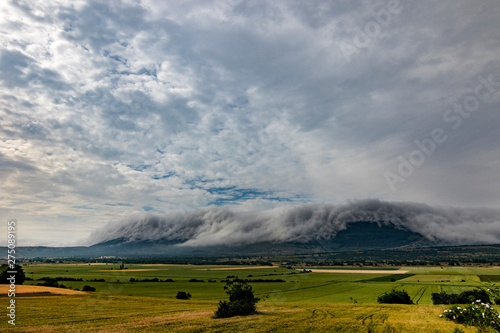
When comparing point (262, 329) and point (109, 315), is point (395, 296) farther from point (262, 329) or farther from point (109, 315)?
point (109, 315)

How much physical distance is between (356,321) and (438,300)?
58.4 meters

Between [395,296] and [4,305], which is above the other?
[4,305]

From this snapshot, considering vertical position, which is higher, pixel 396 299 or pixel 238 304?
pixel 238 304

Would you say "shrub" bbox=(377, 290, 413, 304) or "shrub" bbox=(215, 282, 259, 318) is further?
"shrub" bbox=(377, 290, 413, 304)

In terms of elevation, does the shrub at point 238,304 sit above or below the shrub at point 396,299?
above

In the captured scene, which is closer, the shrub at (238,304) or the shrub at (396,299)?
the shrub at (238,304)

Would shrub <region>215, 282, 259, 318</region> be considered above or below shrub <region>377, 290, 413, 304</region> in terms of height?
above

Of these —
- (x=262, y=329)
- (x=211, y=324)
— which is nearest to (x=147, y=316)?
(x=211, y=324)

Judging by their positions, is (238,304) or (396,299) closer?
(238,304)

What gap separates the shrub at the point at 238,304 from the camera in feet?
167

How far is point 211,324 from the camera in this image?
140ft

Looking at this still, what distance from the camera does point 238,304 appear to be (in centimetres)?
5356

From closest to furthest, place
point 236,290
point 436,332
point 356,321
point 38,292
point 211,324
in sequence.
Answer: point 436,332 → point 211,324 → point 356,321 → point 236,290 → point 38,292

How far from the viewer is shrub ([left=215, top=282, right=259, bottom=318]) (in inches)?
2008
